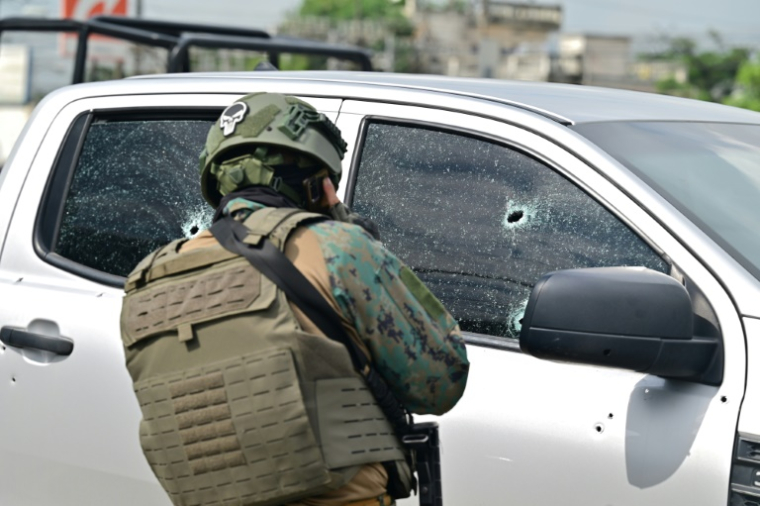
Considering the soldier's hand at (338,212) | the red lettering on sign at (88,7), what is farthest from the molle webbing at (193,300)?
the red lettering on sign at (88,7)

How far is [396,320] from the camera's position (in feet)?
7.09

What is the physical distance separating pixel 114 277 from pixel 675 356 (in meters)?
1.65

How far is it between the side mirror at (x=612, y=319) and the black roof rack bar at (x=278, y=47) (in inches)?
193

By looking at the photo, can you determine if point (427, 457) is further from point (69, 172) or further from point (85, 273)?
point (69, 172)

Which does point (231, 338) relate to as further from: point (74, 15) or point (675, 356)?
point (74, 15)

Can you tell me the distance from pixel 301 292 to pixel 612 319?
0.57m

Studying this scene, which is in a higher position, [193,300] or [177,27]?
[177,27]

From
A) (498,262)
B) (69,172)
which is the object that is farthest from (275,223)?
(69,172)

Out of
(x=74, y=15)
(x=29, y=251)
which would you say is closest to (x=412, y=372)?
(x=29, y=251)

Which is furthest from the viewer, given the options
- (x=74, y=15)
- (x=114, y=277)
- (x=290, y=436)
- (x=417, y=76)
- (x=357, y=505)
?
(x=74, y=15)

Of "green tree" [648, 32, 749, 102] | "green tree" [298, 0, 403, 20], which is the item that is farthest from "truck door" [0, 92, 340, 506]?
"green tree" [298, 0, 403, 20]

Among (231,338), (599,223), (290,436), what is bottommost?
(290,436)

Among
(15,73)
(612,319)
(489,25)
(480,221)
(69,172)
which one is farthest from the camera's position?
(489,25)

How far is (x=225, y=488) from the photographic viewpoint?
2150 millimetres
